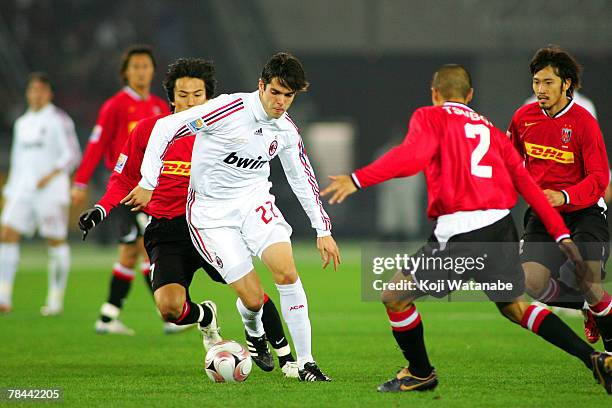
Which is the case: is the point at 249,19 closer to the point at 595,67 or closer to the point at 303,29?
the point at 303,29

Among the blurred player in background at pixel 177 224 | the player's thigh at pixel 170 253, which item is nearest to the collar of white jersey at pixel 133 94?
the blurred player in background at pixel 177 224

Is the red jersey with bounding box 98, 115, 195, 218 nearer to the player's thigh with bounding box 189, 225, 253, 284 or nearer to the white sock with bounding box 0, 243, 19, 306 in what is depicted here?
the player's thigh with bounding box 189, 225, 253, 284

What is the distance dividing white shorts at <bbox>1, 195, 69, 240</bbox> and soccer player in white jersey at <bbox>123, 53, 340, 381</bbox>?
4.96m

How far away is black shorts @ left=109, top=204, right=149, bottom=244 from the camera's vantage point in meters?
9.09

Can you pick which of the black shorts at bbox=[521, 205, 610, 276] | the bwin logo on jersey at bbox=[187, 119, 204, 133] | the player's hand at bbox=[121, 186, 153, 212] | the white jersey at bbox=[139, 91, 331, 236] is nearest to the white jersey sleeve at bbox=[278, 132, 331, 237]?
the white jersey at bbox=[139, 91, 331, 236]

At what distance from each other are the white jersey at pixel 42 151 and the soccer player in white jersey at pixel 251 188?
508cm

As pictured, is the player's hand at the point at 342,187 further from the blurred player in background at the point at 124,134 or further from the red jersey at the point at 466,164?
the blurred player in background at the point at 124,134

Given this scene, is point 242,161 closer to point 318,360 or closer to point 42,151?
point 318,360

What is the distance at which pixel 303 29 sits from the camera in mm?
21547

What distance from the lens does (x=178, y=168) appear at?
722 cm

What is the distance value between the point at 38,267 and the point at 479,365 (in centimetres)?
1077

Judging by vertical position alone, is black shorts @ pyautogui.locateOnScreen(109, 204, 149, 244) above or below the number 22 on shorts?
below

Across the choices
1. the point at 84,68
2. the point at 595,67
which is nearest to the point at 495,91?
the point at 595,67

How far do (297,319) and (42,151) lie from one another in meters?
5.93
